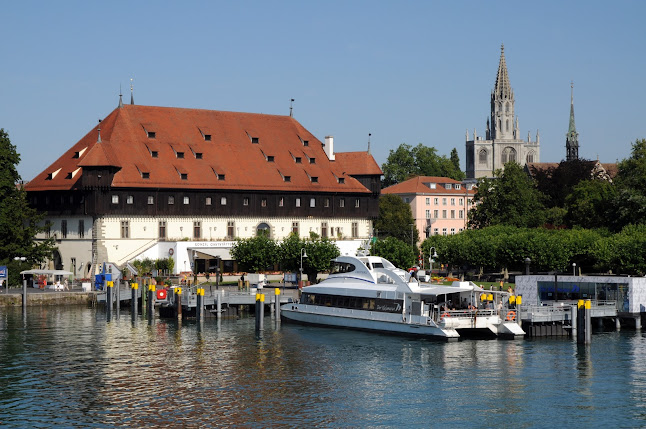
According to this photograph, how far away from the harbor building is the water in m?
94.7

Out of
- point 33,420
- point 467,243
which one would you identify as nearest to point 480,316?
point 33,420

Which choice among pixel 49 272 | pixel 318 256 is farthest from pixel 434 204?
pixel 49 272

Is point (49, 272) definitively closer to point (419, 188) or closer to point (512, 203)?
point (512, 203)

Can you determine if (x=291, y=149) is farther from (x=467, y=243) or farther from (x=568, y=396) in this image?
(x=568, y=396)

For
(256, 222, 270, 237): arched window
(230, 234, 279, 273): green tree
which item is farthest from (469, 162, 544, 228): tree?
(230, 234, 279, 273): green tree

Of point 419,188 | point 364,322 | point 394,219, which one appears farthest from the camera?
point 419,188

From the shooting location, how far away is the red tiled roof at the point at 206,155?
9481cm

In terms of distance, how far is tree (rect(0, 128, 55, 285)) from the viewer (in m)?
88.1

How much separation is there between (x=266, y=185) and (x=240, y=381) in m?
54.6

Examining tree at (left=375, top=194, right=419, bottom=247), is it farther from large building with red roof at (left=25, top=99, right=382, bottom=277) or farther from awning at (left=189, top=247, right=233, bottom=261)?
awning at (left=189, top=247, right=233, bottom=261)

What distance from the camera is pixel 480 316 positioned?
5953 centimetres

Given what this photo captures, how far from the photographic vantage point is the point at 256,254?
8956cm

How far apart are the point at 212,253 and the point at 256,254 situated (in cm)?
760

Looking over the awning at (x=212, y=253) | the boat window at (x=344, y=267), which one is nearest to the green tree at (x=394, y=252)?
the awning at (x=212, y=253)
